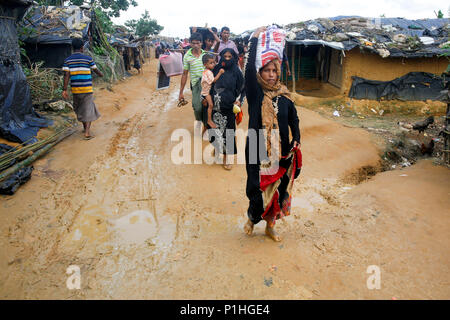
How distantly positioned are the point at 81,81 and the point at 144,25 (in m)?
41.7

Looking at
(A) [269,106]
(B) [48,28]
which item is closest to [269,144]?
(A) [269,106]

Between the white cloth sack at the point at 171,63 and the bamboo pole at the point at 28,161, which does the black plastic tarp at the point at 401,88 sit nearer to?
the white cloth sack at the point at 171,63

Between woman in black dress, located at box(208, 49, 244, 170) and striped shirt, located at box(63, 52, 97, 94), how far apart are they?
2.55 m

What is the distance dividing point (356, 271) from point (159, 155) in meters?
3.86

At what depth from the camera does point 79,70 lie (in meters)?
5.79

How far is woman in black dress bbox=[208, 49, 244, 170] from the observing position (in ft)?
15.8

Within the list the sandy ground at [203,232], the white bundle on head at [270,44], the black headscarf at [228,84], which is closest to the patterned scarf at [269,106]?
the white bundle on head at [270,44]

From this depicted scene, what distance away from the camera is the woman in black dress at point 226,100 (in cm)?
482

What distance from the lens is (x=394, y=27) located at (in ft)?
41.8

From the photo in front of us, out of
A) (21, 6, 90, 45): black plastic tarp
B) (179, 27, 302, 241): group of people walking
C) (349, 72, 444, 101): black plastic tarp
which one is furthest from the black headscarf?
(21, 6, 90, 45): black plastic tarp

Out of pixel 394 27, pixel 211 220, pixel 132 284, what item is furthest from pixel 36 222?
pixel 394 27

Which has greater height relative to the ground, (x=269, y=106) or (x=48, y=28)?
(x=48, y=28)

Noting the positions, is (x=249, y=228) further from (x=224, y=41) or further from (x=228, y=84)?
(x=224, y=41)

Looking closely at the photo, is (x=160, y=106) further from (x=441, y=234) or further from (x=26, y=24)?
(x=441, y=234)
